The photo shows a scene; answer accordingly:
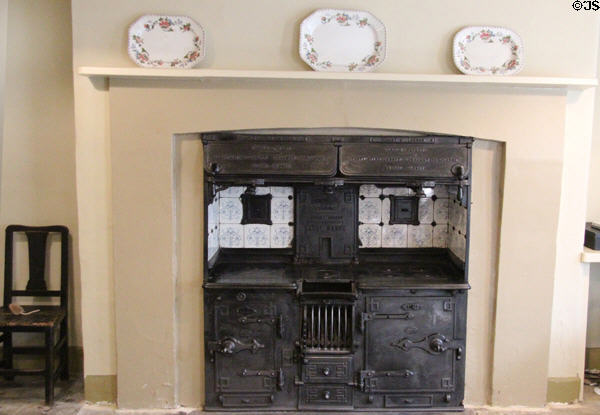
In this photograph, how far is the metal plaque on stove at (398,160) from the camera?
8.36 feet

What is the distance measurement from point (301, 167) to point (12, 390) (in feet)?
6.11

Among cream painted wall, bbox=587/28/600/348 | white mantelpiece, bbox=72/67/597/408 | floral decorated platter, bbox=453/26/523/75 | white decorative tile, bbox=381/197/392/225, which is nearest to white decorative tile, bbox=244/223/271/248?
white mantelpiece, bbox=72/67/597/408

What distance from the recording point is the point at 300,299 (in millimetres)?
2605

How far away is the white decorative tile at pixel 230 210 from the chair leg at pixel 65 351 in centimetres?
97

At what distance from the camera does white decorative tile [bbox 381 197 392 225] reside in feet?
9.77

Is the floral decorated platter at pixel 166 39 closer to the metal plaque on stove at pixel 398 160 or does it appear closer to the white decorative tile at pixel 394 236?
the metal plaque on stove at pixel 398 160

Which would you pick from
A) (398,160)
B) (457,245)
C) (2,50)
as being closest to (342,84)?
(398,160)

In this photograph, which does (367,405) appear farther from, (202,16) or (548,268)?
(202,16)

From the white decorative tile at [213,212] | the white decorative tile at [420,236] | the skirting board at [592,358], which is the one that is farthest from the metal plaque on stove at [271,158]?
the skirting board at [592,358]

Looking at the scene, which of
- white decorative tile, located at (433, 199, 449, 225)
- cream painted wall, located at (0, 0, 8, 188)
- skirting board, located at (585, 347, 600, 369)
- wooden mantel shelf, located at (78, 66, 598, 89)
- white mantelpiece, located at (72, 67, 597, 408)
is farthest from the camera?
skirting board, located at (585, 347, 600, 369)

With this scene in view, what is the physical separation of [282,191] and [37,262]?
1330mm

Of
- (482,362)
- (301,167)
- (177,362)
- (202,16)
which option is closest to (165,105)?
(202,16)

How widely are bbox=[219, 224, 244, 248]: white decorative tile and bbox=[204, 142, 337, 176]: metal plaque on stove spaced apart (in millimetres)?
511

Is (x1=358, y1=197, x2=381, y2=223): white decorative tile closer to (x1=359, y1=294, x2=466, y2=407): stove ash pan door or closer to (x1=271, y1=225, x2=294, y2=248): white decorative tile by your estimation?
(x1=271, y1=225, x2=294, y2=248): white decorative tile
